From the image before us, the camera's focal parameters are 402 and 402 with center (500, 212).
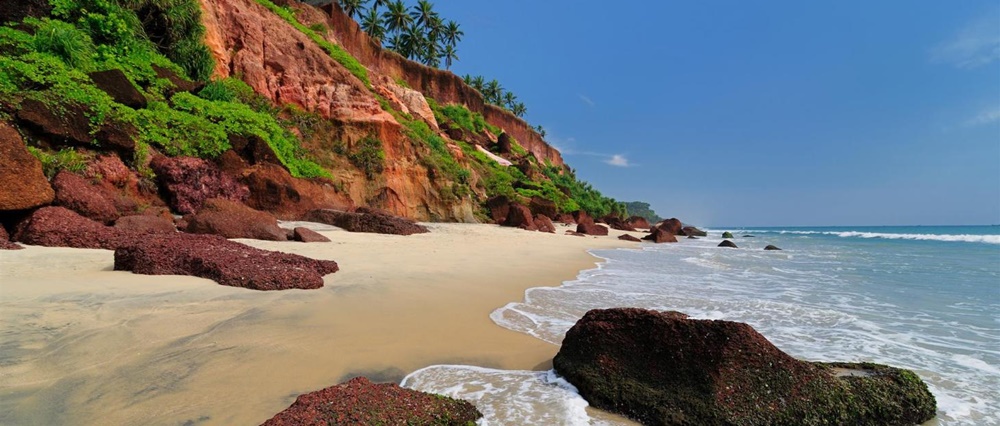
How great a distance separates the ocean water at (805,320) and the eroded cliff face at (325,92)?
1026 centimetres

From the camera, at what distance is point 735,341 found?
221 cm

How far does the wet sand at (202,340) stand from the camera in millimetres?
1808

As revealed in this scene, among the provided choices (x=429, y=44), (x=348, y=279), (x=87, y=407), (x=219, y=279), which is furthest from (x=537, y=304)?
(x=429, y=44)

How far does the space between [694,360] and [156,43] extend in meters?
16.1

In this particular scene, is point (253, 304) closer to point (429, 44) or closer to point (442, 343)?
point (442, 343)

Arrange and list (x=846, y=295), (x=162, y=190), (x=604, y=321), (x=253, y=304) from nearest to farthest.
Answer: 1. (x=604, y=321)
2. (x=253, y=304)
3. (x=846, y=295)
4. (x=162, y=190)

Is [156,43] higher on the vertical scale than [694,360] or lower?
higher

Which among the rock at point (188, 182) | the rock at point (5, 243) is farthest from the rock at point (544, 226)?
the rock at point (5, 243)

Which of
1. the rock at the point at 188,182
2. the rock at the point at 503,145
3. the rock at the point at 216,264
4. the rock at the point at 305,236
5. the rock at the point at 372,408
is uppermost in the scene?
the rock at the point at 503,145

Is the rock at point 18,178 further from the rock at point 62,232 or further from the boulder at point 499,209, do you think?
the boulder at point 499,209

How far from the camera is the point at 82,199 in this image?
5.97 metres

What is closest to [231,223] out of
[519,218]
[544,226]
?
[519,218]

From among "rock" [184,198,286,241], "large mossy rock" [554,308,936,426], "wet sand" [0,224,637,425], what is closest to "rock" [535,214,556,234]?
"rock" [184,198,286,241]

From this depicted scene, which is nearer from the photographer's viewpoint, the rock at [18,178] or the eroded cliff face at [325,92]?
the rock at [18,178]
